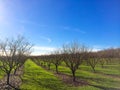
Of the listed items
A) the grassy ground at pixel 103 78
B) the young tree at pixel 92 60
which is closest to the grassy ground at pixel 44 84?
the grassy ground at pixel 103 78

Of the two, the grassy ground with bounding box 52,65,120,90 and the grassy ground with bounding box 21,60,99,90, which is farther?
the grassy ground with bounding box 52,65,120,90

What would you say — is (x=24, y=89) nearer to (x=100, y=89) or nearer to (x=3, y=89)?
(x=3, y=89)

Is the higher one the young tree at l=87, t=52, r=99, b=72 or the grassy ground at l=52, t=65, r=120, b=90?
the young tree at l=87, t=52, r=99, b=72

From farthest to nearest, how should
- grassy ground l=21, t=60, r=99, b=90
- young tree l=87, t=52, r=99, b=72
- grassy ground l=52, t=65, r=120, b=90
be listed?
young tree l=87, t=52, r=99, b=72 → grassy ground l=52, t=65, r=120, b=90 → grassy ground l=21, t=60, r=99, b=90

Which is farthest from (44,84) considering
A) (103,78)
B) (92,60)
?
(92,60)

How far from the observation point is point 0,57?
26.5 meters

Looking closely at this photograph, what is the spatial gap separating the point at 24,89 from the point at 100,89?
10.1m

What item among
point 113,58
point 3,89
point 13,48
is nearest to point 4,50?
point 13,48

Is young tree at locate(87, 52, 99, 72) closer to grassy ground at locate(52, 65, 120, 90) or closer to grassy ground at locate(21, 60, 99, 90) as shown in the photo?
grassy ground at locate(52, 65, 120, 90)

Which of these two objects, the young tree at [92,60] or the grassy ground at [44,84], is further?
the young tree at [92,60]

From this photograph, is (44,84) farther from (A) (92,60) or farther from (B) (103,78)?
(A) (92,60)

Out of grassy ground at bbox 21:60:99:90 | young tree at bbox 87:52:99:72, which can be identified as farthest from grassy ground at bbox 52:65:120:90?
young tree at bbox 87:52:99:72

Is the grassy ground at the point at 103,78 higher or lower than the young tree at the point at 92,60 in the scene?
lower

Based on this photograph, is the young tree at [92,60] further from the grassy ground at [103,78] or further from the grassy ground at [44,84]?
the grassy ground at [44,84]
